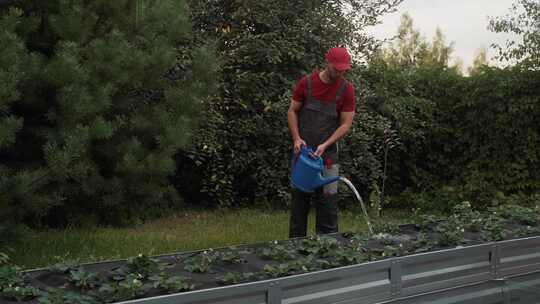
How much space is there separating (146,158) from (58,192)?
2.84 feet

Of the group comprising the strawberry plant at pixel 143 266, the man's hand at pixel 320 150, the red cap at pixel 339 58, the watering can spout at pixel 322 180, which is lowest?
the strawberry plant at pixel 143 266

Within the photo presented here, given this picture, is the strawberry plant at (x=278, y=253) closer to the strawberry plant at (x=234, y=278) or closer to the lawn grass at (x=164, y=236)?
the strawberry plant at (x=234, y=278)

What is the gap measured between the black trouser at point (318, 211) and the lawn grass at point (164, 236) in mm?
162

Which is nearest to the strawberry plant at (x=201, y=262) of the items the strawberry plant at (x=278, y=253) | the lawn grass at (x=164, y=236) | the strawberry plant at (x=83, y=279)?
the strawberry plant at (x=278, y=253)

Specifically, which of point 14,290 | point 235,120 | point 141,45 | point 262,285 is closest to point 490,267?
point 262,285

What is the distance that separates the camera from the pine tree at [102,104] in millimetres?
5916

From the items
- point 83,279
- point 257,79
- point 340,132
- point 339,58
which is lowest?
point 83,279

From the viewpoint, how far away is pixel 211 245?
21.3ft

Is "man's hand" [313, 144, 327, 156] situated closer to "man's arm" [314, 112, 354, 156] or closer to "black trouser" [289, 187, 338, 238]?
"man's arm" [314, 112, 354, 156]

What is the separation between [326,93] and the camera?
524 centimetres

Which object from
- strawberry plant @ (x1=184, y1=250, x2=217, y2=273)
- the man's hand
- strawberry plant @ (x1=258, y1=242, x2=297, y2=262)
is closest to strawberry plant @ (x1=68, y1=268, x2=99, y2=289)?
strawberry plant @ (x1=184, y1=250, x2=217, y2=273)

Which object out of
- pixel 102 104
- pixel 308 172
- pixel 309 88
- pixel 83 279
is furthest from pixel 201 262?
pixel 102 104

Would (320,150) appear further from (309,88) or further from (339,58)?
(339,58)

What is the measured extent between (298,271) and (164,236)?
3.73 m
